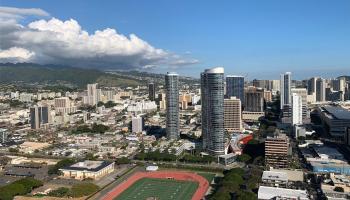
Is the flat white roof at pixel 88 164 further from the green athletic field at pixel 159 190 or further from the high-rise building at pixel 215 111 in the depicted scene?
the high-rise building at pixel 215 111

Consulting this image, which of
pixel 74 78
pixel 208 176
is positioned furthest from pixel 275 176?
pixel 74 78

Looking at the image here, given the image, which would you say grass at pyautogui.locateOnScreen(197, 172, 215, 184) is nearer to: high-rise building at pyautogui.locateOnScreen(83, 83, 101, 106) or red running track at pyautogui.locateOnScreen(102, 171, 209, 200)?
red running track at pyautogui.locateOnScreen(102, 171, 209, 200)

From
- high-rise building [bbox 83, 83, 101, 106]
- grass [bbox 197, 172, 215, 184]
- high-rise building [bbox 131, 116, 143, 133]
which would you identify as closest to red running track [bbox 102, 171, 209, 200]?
grass [bbox 197, 172, 215, 184]

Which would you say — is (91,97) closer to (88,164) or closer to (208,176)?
(88,164)

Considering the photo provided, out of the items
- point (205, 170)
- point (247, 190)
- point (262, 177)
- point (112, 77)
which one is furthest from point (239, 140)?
point (112, 77)

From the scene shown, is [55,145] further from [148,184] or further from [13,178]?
[148,184]
